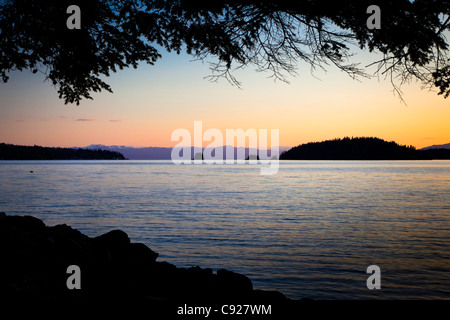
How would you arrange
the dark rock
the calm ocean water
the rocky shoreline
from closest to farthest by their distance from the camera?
1. the rocky shoreline
2. the dark rock
3. the calm ocean water

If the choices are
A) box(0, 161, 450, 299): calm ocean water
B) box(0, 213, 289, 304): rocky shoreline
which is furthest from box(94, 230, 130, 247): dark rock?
box(0, 161, 450, 299): calm ocean water

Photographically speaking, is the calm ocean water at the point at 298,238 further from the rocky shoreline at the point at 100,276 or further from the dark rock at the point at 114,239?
the dark rock at the point at 114,239

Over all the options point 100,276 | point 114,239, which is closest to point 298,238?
point 114,239

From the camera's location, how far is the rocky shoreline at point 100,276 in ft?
17.5

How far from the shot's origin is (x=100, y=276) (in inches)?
248

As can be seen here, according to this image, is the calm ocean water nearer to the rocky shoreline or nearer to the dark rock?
the rocky shoreline

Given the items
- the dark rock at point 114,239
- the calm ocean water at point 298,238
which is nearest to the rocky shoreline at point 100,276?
the dark rock at point 114,239

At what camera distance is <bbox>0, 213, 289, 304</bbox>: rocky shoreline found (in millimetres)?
5336

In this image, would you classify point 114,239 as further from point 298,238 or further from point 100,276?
point 298,238

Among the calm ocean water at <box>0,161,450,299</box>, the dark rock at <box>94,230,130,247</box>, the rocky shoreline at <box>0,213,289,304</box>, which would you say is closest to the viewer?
the rocky shoreline at <box>0,213,289,304</box>
